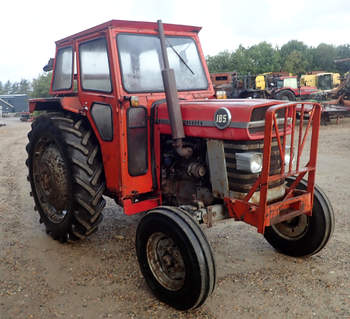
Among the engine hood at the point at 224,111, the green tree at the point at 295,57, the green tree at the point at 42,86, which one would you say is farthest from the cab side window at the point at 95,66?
the green tree at the point at 295,57

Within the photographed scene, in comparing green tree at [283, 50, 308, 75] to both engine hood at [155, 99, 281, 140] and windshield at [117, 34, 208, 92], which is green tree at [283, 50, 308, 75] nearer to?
windshield at [117, 34, 208, 92]

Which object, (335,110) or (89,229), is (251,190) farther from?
(335,110)

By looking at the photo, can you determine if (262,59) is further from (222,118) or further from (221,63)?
(222,118)

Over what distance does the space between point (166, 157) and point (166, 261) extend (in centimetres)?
116

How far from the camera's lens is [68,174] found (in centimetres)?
405

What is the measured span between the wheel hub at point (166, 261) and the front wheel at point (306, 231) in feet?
4.49

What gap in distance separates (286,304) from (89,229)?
2197 millimetres

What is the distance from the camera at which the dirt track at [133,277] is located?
123 inches

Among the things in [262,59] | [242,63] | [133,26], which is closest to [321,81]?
[242,63]

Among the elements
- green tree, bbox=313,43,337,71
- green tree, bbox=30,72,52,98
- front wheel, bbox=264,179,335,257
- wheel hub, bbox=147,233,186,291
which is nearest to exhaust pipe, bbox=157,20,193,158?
wheel hub, bbox=147,233,186,291

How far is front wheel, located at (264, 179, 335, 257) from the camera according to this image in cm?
373

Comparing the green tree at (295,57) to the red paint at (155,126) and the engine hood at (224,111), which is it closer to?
the red paint at (155,126)

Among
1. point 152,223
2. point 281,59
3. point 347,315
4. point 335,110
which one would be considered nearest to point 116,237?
point 152,223

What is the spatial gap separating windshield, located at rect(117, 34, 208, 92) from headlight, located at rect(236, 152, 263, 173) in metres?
1.37
